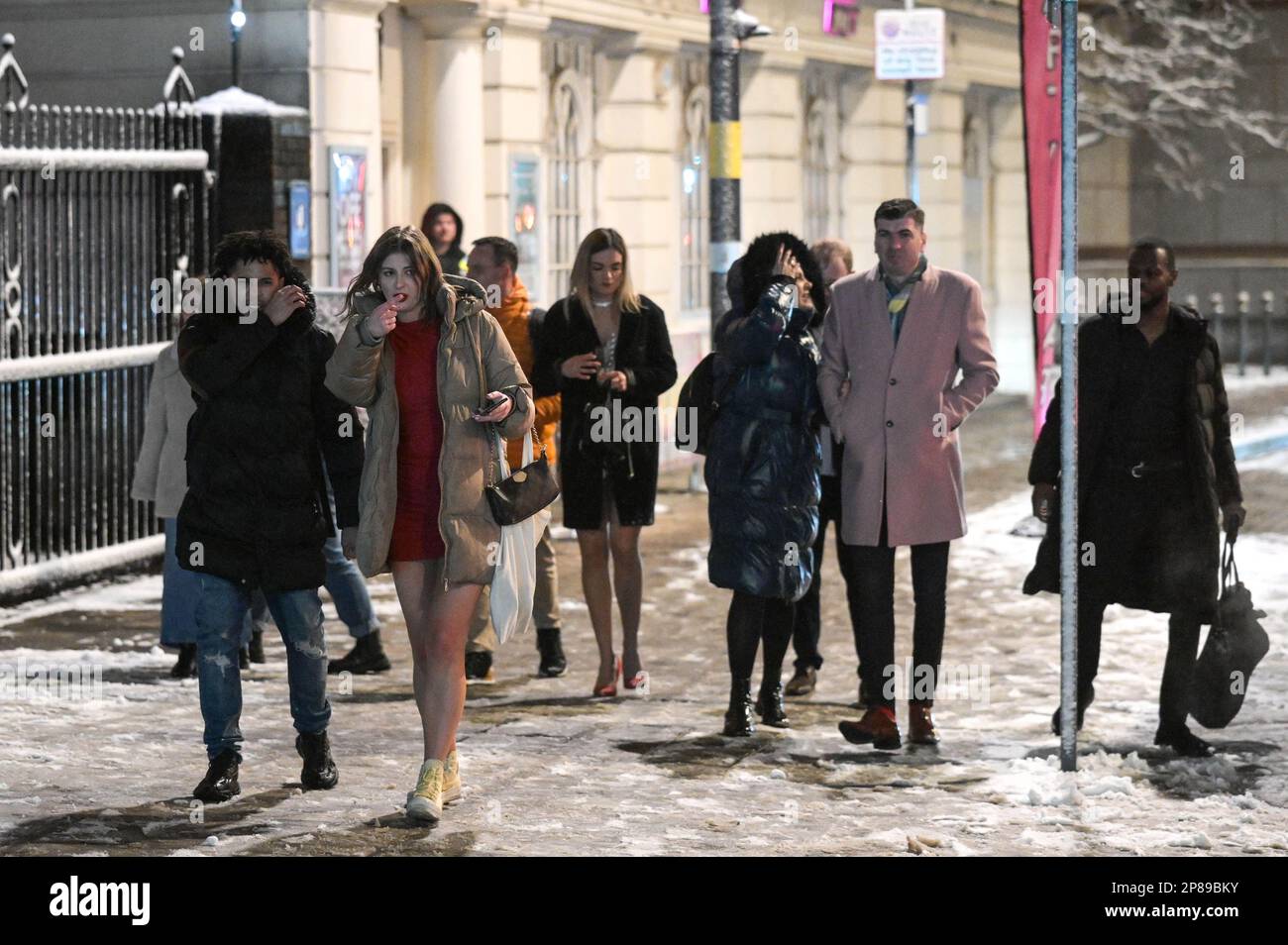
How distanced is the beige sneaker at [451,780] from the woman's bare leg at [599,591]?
6.50 feet

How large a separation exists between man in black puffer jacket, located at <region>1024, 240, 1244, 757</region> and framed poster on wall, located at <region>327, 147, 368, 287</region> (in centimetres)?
713

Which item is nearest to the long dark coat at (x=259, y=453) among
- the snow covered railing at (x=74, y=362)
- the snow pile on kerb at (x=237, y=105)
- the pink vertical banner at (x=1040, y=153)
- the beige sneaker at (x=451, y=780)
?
the beige sneaker at (x=451, y=780)

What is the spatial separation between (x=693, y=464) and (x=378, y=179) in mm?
3255

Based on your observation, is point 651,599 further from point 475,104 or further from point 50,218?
point 475,104

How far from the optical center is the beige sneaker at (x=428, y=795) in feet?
23.1

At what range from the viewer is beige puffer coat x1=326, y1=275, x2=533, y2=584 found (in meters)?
7.15

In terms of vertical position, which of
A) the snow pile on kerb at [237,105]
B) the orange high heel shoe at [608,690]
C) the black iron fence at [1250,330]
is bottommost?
the orange high heel shoe at [608,690]

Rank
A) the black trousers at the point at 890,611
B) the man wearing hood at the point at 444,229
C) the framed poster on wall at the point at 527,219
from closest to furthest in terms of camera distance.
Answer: the black trousers at the point at 890,611, the man wearing hood at the point at 444,229, the framed poster on wall at the point at 527,219

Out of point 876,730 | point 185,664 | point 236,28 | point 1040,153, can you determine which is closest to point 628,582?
point 876,730

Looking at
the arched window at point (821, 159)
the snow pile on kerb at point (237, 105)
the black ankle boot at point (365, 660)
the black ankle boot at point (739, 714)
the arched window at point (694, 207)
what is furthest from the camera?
the arched window at point (821, 159)

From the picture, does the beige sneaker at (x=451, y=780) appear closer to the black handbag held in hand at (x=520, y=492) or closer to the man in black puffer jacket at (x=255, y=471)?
the man in black puffer jacket at (x=255, y=471)

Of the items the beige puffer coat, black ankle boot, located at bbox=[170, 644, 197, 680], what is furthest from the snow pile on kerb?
the beige puffer coat

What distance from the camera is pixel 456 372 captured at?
7.19 metres
